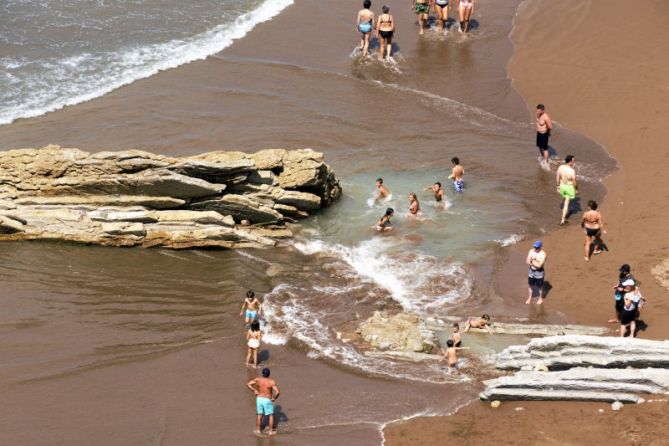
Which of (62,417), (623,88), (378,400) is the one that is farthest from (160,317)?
(623,88)

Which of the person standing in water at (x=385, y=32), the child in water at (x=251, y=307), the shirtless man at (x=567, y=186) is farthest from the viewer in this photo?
the person standing in water at (x=385, y=32)

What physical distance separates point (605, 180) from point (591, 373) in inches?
331

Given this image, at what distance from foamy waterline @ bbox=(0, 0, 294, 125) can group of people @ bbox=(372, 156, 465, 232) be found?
9101mm

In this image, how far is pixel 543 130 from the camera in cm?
→ 2142

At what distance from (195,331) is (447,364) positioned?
13.4ft

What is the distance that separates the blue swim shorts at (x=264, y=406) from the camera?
507 inches

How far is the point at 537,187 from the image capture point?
68.4 ft

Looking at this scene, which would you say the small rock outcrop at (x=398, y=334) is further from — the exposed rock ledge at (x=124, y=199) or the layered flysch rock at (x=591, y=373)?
the exposed rock ledge at (x=124, y=199)

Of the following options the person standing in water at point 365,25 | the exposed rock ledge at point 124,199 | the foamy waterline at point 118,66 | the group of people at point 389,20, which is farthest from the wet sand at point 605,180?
the foamy waterline at point 118,66

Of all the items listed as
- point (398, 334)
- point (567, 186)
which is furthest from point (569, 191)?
point (398, 334)

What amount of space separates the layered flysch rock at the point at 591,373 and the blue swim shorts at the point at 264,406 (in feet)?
10.4

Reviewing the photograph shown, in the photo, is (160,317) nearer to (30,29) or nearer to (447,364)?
(447,364)

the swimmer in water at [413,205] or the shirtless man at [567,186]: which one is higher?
the shirtless man at [567,186]

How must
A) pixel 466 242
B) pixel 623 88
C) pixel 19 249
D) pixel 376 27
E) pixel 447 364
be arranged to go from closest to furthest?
pixel 447 364 → pixel 19 249 → pixel 466 242 → pixel 623 88 → pixel 376 27
